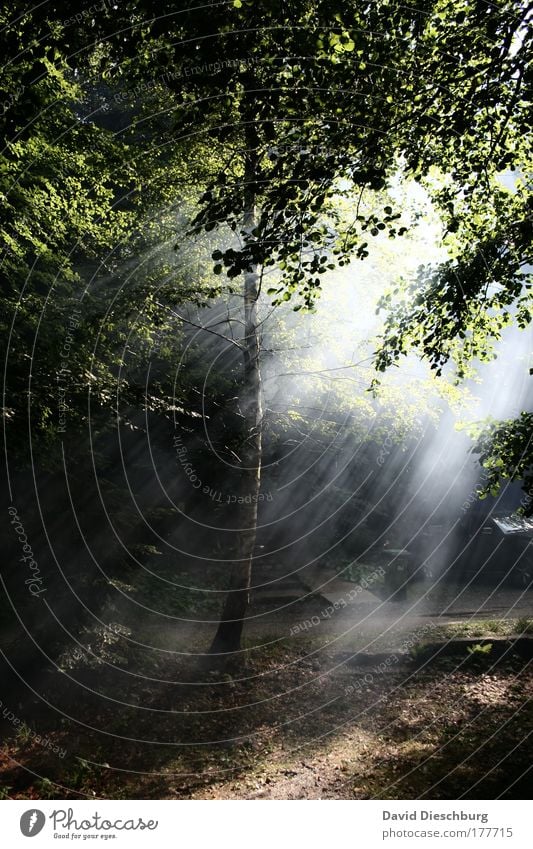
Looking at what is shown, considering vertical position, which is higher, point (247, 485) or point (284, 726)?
point (247, 485)

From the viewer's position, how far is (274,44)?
449 centimetres

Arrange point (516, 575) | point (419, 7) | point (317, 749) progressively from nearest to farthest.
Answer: point (419, 7)
point (317, 749)
point (516, 575)

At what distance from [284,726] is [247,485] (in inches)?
166

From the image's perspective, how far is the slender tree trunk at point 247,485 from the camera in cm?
994

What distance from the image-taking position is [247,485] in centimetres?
1009

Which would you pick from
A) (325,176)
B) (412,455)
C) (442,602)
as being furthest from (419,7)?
(412,455)

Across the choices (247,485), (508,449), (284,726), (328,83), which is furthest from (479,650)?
(328,83)

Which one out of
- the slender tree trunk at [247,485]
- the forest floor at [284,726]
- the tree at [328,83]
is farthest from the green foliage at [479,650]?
the tree at [328,83]

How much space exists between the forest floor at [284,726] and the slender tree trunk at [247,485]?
0.72 metres

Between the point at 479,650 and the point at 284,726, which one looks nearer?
the point at 284,726

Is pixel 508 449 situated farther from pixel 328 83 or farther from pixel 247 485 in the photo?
pixel 328 83

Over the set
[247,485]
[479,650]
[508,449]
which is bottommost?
[479,650]
